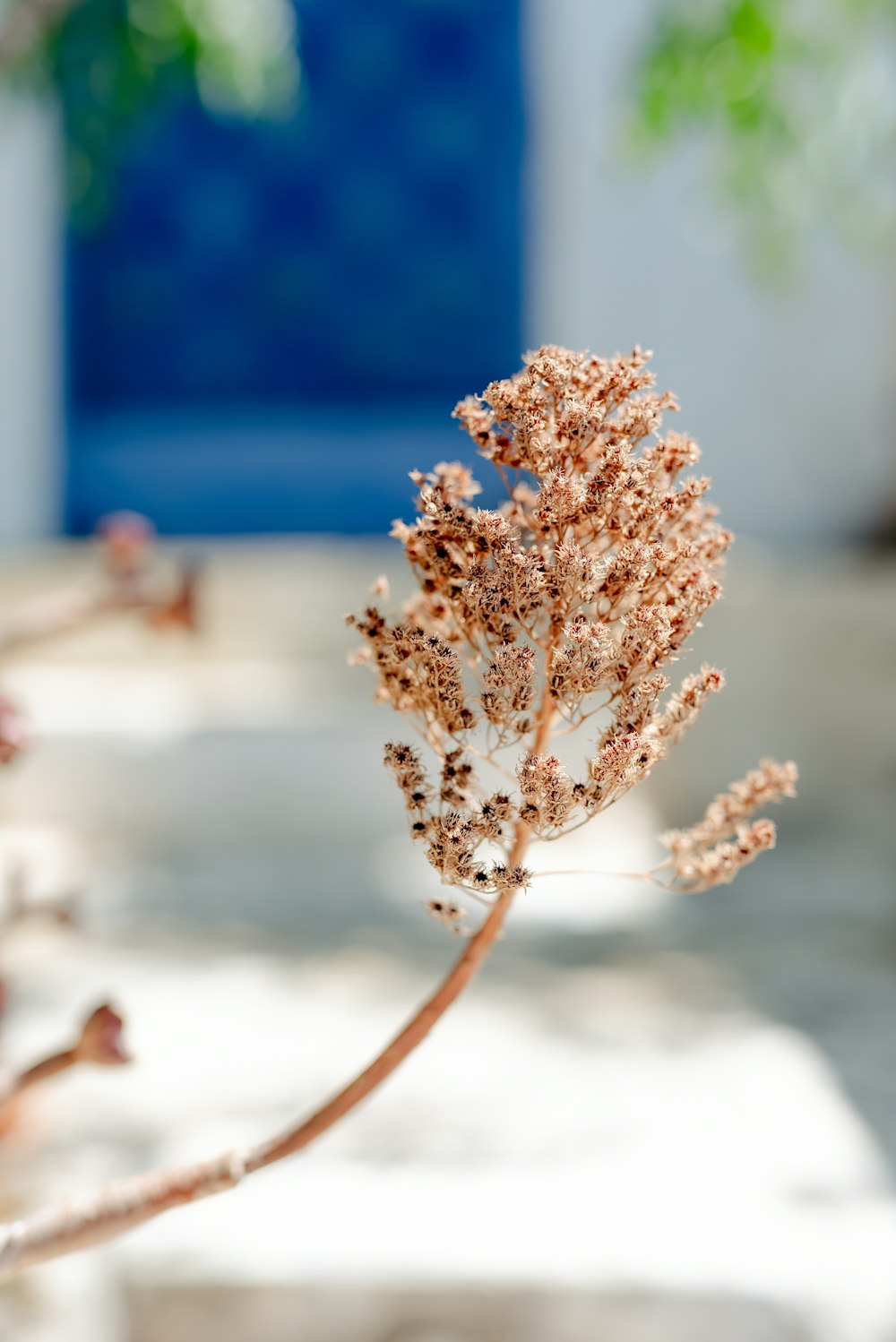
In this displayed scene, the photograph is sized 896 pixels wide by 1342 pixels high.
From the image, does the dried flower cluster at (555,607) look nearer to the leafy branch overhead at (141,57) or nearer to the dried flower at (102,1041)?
the dried flower at (102,1041)

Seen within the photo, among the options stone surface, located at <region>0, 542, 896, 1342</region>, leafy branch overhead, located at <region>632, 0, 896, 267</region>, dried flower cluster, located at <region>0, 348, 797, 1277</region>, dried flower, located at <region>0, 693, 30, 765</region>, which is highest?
leafy branch overhead, located at <region>632, 0, 896, 267</region>

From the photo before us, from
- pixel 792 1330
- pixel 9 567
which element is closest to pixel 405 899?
pixel 792 1330

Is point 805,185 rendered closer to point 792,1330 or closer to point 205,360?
point 205,360

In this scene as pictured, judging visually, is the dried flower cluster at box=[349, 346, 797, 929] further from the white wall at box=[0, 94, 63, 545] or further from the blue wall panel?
the blue wall panel

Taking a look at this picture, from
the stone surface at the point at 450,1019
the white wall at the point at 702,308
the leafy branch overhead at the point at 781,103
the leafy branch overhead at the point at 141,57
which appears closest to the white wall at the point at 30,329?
the leafy branch overhead at the point at 141,57

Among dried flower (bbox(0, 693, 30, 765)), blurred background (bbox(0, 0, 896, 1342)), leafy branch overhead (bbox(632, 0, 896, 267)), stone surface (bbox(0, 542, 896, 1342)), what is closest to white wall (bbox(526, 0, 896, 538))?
blurred background (bbox(0, 0, 896, 1342))

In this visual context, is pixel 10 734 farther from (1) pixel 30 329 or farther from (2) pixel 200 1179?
(1) pixel 30 329

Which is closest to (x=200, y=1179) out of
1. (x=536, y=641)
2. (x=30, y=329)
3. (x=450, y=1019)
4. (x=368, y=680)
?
(x=536, y=641)
